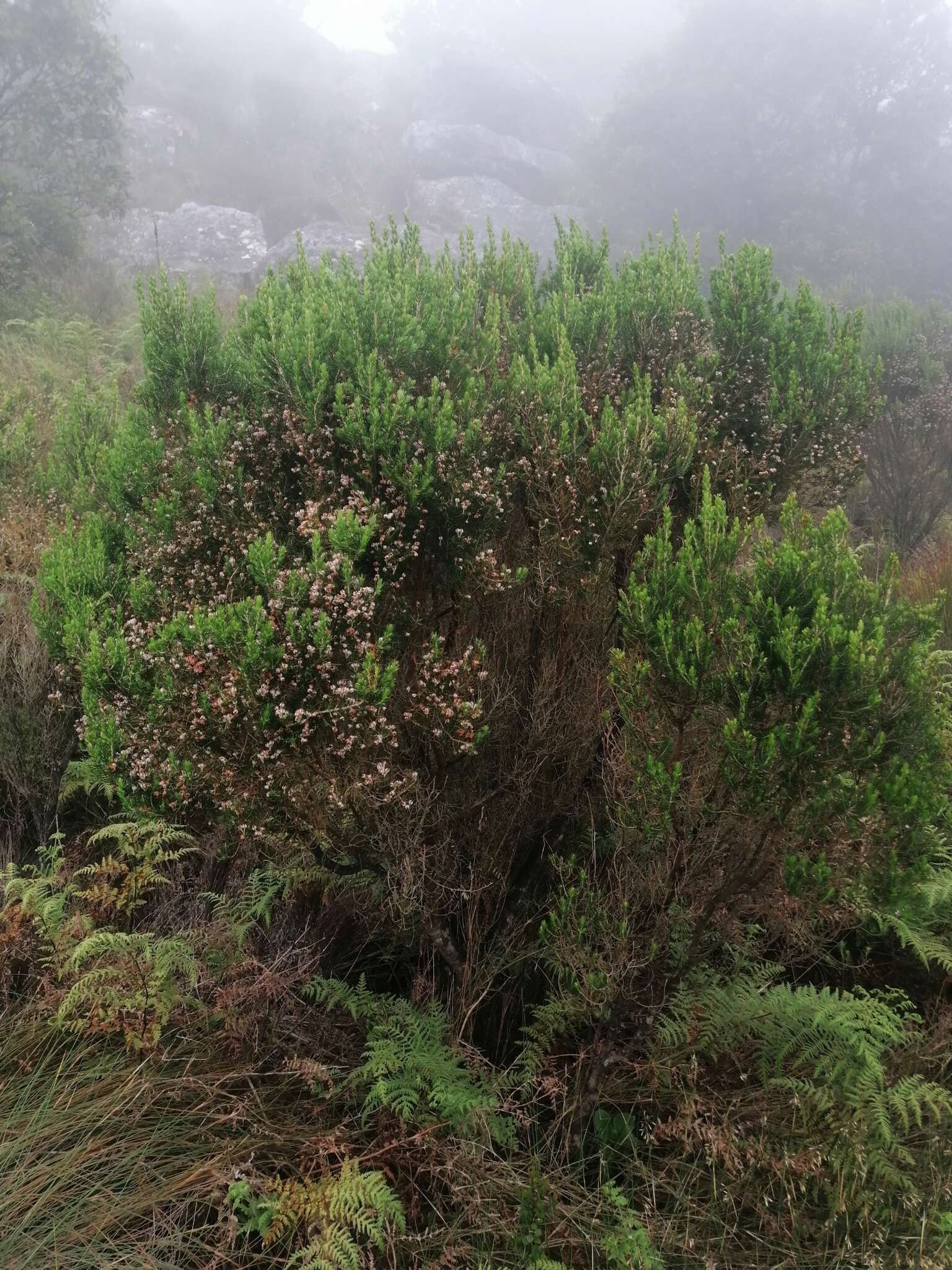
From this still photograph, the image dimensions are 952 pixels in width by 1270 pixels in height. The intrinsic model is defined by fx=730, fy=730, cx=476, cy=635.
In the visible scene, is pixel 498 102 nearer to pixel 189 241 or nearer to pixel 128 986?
pixel 189 241

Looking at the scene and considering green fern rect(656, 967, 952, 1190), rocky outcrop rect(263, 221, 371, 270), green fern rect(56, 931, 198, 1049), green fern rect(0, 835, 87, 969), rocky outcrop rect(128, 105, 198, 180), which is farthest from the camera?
rocky outcrop rect(128, 105, 198, 180)

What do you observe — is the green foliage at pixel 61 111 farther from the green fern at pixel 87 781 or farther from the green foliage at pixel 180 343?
the green fern at pixel 87 781

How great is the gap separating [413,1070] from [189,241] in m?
26.2

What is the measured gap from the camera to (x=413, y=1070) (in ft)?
9.51

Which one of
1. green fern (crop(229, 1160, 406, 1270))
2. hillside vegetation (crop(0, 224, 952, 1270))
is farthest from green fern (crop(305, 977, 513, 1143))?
green fern (crop(229, 1160, 406, 1270))

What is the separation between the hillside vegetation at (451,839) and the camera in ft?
8.11

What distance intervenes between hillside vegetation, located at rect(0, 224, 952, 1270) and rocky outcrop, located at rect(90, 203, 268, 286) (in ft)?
64.0

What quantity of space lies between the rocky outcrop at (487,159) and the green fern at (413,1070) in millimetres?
32969

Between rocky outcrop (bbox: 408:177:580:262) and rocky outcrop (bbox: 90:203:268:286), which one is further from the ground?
rocky outcrop (bbox: 408:177:580:262)

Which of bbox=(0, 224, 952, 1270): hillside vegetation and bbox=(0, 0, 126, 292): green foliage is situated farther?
bbox=(0, 0, 126, 292): green foliage

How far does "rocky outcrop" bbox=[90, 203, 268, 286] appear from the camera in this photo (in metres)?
21.6

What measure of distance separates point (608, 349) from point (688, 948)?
389 cm

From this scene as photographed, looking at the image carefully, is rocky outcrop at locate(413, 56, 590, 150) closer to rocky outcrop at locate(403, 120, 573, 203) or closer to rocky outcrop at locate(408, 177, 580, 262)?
rocky outcrop at locate(403, 120, 573, 203)

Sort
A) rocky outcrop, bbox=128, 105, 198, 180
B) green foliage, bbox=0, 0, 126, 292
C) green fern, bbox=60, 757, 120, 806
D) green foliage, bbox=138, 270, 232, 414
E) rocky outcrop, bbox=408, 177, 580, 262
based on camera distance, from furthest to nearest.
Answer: rocky outcrop, bbox=408, 177, 580, 262
rocky outcrop, bbox=128, 105, 198, 180
green foliage, bbox=0, 0, 126, 292
green foliage, bbox=138, 270, 232, 414
green fern, bbox=60, 757, 120, 806
